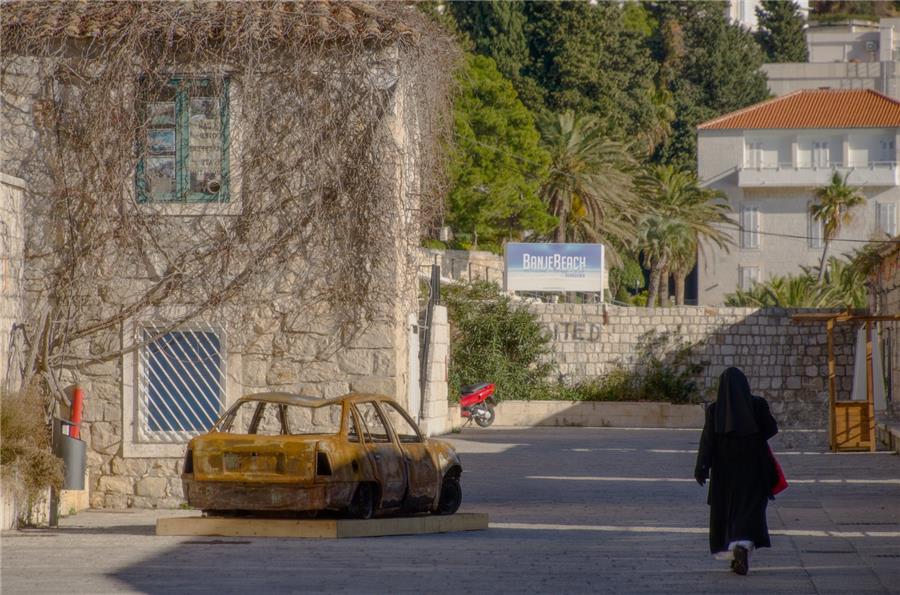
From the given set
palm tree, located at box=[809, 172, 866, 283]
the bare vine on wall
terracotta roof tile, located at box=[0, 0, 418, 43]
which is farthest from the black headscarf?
palm tree, located at box=[809, 172, 866, 283]

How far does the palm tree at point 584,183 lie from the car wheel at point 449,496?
45.0 metres

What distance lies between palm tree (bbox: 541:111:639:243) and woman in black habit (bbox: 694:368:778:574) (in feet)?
157

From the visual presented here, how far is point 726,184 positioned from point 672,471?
191 feet

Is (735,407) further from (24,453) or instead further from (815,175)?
(815,175)

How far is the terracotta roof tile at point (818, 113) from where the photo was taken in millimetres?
76562

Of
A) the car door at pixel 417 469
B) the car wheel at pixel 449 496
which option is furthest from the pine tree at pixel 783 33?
the car door at pixel 417 469

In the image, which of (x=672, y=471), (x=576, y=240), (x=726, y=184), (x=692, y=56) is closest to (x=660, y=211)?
(x=576, y=240)

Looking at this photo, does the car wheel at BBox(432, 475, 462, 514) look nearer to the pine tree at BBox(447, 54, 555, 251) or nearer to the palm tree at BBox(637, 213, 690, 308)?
the pine tree at BBox(447, 54, 555, 251)

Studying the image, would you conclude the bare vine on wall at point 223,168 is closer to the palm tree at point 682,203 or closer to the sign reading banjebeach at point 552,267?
the sign reading banjebeach at point 552,267

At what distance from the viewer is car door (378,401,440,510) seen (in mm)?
13875

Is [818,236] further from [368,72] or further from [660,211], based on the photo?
[368,72]

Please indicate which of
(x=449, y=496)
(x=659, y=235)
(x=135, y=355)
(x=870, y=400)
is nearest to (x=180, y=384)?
(x=135, y=355)

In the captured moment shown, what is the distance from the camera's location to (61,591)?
9383 mm

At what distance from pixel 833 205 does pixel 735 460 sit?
61.5 metres
